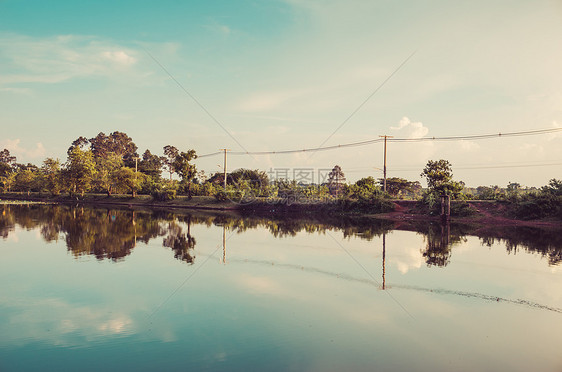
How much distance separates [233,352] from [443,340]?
3950mm

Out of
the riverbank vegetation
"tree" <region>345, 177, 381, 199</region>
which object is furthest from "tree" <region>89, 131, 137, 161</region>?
"tree" <region>345, 177, 381, 199</region>

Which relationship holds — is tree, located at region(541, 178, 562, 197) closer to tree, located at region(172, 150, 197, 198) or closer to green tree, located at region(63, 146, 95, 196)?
tree, located at region(172, 150, 197, 198)

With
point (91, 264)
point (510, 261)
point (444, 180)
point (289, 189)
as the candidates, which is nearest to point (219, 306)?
point (91, 264)

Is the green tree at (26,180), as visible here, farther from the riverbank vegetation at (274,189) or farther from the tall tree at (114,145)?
the tall tree at (114,145)

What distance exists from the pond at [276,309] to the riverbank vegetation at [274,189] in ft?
64.3

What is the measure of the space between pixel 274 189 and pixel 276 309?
4403 centimetres

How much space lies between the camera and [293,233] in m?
23.2

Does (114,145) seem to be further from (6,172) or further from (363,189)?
(363,189)

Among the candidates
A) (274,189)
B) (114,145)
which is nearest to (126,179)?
(274,189)

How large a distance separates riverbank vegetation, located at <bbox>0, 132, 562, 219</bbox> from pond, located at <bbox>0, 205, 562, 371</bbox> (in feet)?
64.3

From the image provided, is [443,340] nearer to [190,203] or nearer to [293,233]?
[293,233]

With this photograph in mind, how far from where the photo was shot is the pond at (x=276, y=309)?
5.82 meters

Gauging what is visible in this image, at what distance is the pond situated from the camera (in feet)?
19.1

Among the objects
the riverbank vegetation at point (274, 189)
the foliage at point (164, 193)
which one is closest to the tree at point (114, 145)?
the riverbank vegetation at point (274, 189)
